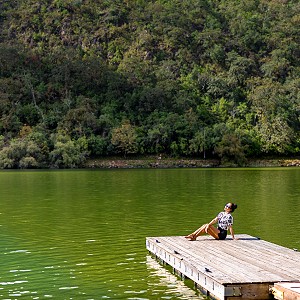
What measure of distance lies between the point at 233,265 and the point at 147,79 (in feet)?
446

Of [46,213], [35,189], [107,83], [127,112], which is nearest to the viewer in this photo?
[46,213]

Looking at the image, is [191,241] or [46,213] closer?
[191,241]

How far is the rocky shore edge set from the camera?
383 feet

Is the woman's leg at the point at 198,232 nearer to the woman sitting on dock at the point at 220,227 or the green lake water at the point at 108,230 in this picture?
the woman sitting on dock at the point at 220,227

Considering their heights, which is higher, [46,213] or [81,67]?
[81,67]

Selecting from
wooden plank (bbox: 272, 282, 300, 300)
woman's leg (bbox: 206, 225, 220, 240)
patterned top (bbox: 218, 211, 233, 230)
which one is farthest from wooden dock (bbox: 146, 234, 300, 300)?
patterned top (bbox: 218, 211, 233, 230)

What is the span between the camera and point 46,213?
33938mm

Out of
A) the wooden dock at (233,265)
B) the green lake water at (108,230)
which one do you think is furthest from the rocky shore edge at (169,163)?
the wooden dock at (233,265)

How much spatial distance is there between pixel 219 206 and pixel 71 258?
17.9 meters

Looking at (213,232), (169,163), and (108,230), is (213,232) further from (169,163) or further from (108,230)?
(169,163)

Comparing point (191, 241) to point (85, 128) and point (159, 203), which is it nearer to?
point (159, 203)

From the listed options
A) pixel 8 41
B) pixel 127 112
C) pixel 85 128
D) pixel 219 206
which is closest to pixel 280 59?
pixel 127 112

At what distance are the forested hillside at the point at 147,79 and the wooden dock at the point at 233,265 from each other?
89055mm

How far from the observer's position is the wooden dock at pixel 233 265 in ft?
46.5
